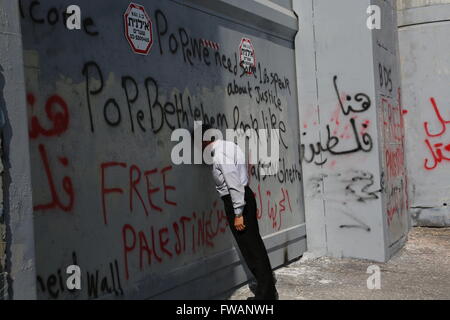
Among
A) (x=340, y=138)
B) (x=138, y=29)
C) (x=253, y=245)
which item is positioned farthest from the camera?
(x=340, y=138)

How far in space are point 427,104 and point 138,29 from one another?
6723 mm

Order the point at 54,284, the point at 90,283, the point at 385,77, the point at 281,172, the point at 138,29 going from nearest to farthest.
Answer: the point at 54,284 → the point at 90,283 → the point at 138,29 → the point at 281,172 → the point at 385,77

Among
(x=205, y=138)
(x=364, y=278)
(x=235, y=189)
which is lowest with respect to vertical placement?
(x=364, y=278)

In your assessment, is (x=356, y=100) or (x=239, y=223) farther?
(x=356, y=100)

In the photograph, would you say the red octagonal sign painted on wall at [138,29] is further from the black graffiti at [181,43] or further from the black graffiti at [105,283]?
the black graffiti at [105,283]

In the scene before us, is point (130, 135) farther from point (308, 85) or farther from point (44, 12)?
point (308, 85)

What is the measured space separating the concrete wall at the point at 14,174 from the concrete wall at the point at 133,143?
2.08 ft

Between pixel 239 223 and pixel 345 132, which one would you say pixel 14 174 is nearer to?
pixel 239 223

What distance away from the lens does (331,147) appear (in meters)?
7.57

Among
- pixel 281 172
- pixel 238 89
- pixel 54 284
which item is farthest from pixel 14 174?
pixel 281 172

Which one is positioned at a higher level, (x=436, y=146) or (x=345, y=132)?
(x=345, y=132)

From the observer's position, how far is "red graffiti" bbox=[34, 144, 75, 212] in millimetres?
3713

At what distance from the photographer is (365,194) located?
7371mm

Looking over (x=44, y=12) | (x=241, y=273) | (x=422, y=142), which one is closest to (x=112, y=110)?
(x=44, y=12)
